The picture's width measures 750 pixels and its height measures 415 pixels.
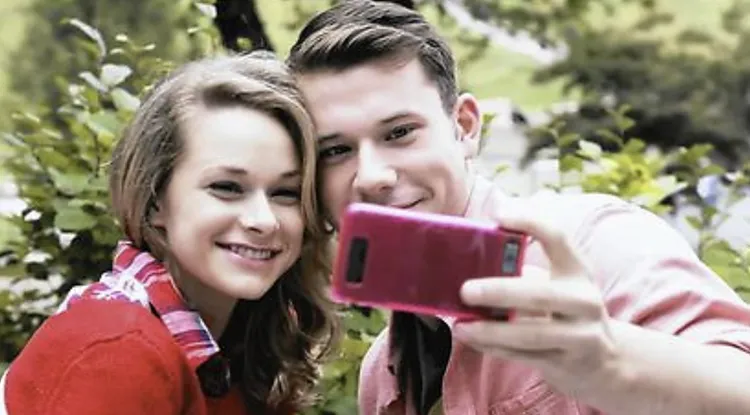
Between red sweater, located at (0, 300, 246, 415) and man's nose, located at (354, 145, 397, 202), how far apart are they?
1.14ft

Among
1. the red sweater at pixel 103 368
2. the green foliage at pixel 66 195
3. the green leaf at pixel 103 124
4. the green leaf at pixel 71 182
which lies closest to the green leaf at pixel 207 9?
the green foliage at pixel 66 195

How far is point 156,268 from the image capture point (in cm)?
196

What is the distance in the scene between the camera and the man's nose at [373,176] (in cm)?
186

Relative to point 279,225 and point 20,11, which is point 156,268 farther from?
point 20,11

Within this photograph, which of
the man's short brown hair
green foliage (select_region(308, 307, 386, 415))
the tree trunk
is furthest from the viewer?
the tree trunk

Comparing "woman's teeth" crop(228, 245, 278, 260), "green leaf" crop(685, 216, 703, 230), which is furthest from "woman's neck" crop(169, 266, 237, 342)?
"green leaf" crop(685, 216, 703, 230)

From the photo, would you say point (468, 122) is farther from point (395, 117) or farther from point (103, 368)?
point (103, 368)

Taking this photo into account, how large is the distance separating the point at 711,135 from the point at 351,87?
9391 mm

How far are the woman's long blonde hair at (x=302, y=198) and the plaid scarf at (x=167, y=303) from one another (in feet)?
0.21

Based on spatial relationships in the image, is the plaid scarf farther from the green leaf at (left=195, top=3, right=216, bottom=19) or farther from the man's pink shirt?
the green leaf at (left=195, top=3, right=216, bottom=19)

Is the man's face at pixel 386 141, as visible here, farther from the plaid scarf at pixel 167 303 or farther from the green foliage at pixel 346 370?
the green foliage at pixel 346 370

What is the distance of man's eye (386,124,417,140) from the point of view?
1.90m

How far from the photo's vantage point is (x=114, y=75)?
9.86ft

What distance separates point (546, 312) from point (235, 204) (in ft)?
2.31
